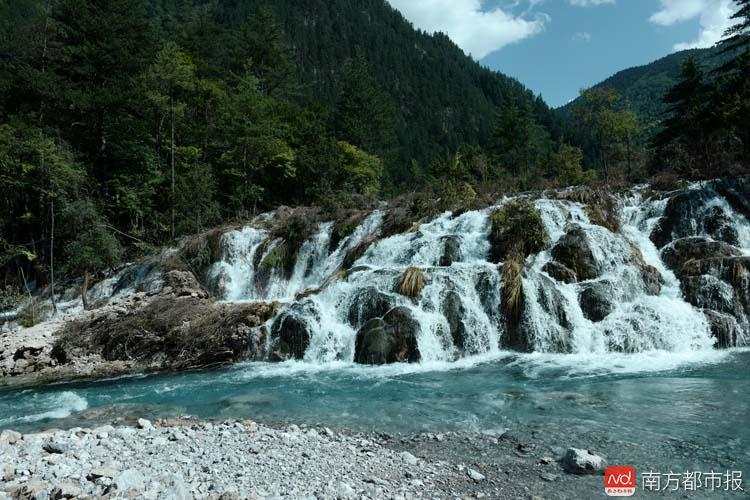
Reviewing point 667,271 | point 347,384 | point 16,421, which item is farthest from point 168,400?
point 667,271

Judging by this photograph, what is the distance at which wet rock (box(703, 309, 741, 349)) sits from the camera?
1098cm

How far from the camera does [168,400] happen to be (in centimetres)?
857

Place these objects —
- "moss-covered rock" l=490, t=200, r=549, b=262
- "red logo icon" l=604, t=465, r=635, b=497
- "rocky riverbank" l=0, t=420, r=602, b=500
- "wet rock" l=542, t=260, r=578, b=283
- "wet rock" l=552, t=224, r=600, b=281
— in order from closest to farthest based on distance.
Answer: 1. "rocky riverbank" l=0, t=420, r=602, b=500
2. "red logo icon" l=604, t=465, r=635, b=497
3. "wet rock" l=542, t=260, r=578, b=283
4. "wet rock" l=552, t=224, r=600, b=281
5. "moss-covered rock" l=490, t=200, r=549, b=262

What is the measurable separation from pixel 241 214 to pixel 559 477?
882 inches

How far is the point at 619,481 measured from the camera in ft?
15.1

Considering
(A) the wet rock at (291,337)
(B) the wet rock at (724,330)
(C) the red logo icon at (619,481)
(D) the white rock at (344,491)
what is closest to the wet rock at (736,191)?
(B) the wet rock at (724,330)

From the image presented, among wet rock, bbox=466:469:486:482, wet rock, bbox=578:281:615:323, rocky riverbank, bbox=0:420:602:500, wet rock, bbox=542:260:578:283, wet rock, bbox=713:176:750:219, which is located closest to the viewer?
rocky riverbank, bbox=0:420:602:500

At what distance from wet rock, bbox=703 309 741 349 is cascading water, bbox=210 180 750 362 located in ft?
0.36

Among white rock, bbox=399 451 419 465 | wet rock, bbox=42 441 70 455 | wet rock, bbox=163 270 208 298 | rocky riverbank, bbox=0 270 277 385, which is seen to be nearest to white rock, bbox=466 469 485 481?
white rock, bbox=399 451 419 465

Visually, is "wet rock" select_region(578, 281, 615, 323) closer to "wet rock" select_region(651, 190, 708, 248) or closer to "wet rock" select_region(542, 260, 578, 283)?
"wet rock" select_region(542, 260, 578, 283)

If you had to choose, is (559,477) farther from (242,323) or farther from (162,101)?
(162,101)

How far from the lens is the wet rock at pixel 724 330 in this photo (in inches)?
432

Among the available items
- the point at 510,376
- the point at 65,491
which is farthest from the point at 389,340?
the point at 65,491

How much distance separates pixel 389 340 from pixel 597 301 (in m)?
5.78
